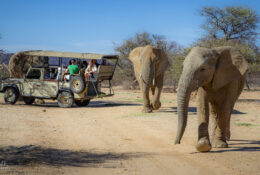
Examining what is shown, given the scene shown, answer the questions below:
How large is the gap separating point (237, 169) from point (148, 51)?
9.61 metres

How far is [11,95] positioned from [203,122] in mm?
13315

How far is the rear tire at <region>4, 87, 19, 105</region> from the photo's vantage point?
1789cm

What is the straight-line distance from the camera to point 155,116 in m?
13.2

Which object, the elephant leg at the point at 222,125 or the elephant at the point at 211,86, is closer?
the elephant at the point at 211,86

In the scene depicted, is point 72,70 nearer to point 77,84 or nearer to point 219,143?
point 77,84

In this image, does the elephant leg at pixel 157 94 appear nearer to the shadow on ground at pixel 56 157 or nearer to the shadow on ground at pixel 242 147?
the shadow on ground at pixel 242 147

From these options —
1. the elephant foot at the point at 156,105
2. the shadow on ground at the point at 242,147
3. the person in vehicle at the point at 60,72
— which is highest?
the person in vehicle at the point at 60,72

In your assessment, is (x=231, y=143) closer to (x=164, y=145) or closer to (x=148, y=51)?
(x=164, y=145)

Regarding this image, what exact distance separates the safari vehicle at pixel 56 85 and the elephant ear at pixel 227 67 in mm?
10397

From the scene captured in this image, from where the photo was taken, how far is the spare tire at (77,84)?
1681 centimetres

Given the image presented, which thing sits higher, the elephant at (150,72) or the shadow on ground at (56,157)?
the elephant at (150,72)

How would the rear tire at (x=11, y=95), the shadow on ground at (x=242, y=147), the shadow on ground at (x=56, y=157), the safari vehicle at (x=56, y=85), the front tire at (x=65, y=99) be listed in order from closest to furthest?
the shadow on ground at (x=56, y=157) → the shadow on ground at (x=242, y=147) → the safari vehicle at (x=56, y=85) → the front tire at (x=65, y=99) → the rear tire at (x=11, y=95)

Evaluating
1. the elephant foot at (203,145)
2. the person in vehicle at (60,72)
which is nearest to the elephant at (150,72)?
the person in vehicle at (60,72)

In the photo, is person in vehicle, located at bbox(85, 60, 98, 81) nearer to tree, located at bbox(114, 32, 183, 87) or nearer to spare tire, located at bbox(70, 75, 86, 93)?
spare tire, located at bbox(70, 75, 86, 93)
